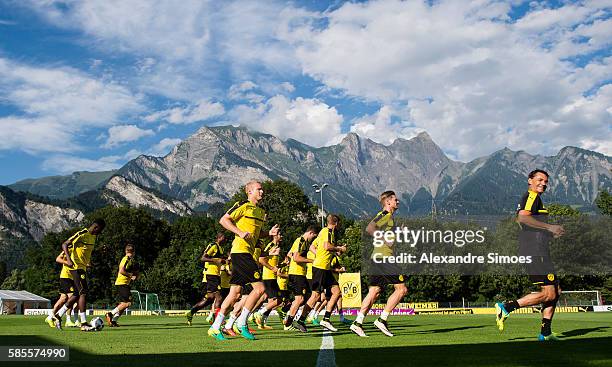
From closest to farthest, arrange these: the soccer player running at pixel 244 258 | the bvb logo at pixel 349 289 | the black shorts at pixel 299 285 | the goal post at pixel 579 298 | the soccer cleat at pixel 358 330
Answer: the soccer player running at pixel 244 258, the soccer cleat at pixel 358 330, the black shorts at pixel 299 285, the bvb logo at pixel 349 289, the goal post at pixel 579 298

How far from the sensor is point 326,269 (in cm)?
1397

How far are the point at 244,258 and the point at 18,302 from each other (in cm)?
7696

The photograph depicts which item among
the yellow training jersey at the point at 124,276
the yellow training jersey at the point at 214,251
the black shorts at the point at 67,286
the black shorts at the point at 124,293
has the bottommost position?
the black shorts at the point at 124,293

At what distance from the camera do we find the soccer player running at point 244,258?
1054cm

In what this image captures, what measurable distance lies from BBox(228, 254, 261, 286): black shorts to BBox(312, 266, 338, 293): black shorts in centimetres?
356

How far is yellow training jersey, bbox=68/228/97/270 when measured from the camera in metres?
14.9

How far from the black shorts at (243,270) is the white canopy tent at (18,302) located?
242 feet

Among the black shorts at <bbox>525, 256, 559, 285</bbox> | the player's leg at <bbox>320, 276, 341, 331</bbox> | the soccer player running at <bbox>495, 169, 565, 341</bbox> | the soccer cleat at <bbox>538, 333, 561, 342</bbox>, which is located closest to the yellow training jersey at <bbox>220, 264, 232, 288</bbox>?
the player's leg at <bbox>320, 276, 341, 331</bbox>

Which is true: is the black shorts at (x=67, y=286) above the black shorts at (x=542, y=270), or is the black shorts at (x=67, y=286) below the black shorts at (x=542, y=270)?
below

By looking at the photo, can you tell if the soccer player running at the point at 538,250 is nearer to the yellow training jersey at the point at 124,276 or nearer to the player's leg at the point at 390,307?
the player's leg at the point at 390,307

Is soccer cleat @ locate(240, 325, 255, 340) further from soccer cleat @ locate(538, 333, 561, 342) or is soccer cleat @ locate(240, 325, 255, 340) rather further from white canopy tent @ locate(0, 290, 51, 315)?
white canopy tent @ locate(0, 290, 51, 315)

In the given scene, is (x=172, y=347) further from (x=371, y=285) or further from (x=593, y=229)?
(x=593, y=229)

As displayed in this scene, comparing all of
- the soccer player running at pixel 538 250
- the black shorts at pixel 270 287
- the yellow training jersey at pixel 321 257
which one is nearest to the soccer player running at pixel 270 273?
the black shorts at pixel 270 287

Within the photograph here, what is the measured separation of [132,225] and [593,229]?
2121 inches
